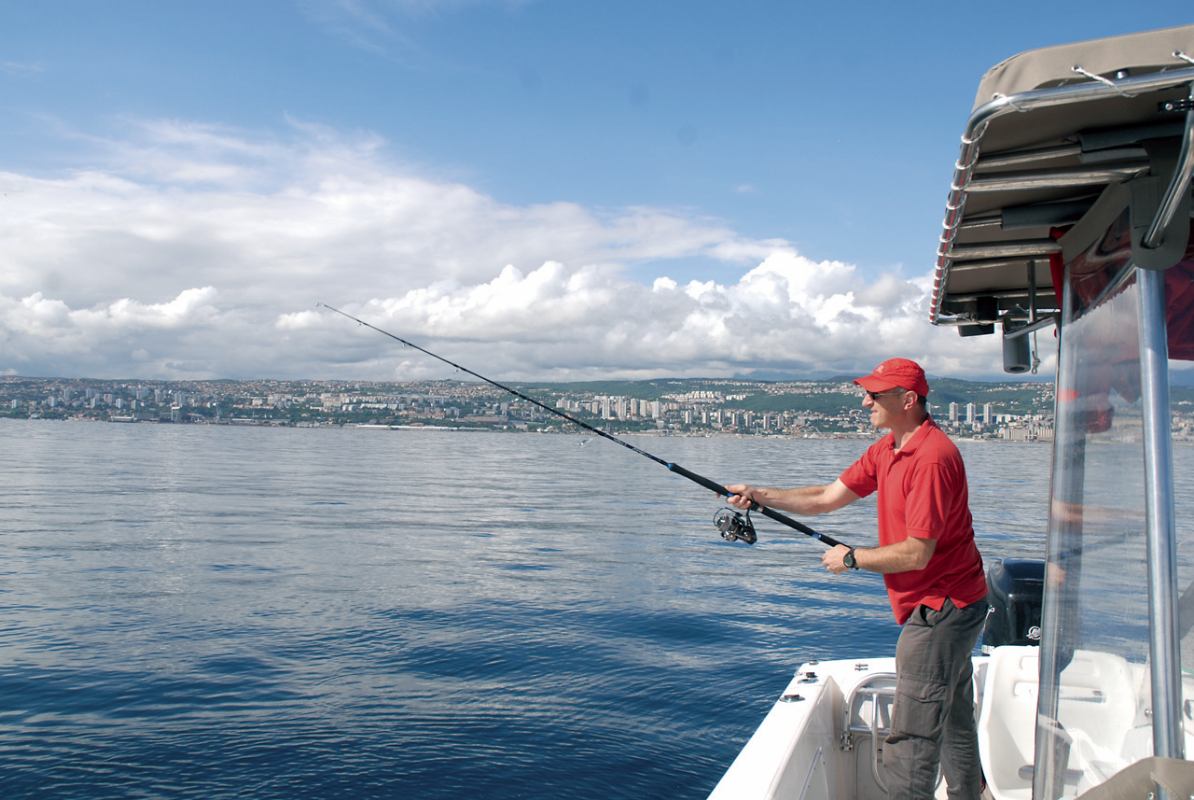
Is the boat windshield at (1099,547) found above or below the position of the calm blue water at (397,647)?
above

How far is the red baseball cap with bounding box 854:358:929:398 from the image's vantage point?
3490 mm

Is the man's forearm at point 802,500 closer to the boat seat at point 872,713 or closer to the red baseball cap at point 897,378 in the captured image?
the red baseball cap at point 897,378

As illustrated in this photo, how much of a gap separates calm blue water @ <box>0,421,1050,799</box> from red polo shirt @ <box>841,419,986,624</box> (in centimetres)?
407

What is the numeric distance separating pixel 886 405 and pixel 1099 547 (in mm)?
918

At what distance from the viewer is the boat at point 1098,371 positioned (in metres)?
2.02

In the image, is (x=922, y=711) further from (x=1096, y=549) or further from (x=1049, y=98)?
(x=1049, y=98)

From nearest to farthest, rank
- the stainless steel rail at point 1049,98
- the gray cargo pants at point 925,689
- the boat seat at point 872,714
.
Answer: the stainless steel rail at point 1049,98 < the gray cargo pants at point 925,689 < the boat seat at point 872,714

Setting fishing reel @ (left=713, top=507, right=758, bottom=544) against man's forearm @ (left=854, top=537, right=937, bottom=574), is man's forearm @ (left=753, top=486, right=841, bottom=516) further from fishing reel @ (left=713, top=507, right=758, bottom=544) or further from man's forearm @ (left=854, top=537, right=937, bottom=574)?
man's forearm @ (left=854, top=537, right=937, bottom=574)

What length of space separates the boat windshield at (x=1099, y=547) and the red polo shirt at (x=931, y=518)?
270 millimetres

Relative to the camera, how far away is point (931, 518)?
321 centimetres

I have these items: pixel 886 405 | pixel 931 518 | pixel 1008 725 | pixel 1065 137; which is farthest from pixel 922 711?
pixel 1065 137

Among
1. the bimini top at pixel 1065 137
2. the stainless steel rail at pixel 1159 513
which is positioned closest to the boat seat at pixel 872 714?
the bimini top at pixel 1065 137

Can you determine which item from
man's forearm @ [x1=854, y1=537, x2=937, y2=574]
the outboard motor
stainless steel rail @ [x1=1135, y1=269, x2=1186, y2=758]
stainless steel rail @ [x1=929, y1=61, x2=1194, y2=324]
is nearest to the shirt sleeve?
man's forearm @ [x1=854, y1=537, x2=937, y2=574]

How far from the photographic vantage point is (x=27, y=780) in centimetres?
671
